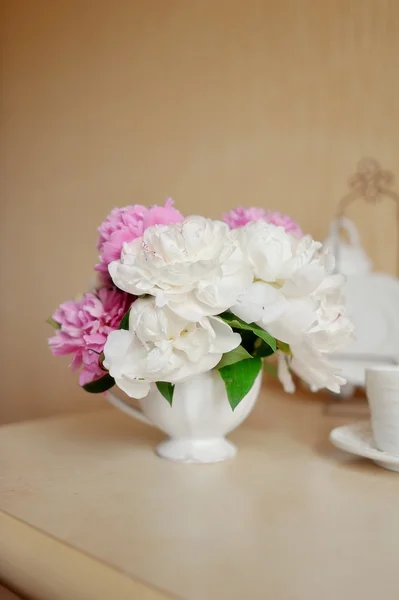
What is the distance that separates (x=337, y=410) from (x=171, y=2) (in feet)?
3.26

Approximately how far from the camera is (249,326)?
71 cm

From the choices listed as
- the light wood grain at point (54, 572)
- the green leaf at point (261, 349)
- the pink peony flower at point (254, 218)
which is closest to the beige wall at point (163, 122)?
the pink peony flower at point (254, 218)

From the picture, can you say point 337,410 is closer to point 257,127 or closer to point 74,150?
point 257,127

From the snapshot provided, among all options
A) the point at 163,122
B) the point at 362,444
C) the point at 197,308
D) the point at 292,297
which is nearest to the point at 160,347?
the point at 197,308

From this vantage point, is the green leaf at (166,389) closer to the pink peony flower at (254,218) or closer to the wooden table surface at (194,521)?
the wooden table surface at (194,521)

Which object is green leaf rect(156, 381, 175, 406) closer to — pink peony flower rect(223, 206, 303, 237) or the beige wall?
pink peony flower rect(223, 206, 303, 237)

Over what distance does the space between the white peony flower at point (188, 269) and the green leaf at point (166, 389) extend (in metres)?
0.10

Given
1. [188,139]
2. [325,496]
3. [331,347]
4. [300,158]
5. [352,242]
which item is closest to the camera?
[325,496]

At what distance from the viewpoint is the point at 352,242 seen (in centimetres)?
127

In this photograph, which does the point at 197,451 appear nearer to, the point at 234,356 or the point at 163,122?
the point at 234,356

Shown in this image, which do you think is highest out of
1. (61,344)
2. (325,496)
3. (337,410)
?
(61,344)

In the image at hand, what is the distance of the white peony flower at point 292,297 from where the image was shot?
0.69m

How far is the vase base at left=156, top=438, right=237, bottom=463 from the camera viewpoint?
75 centimetres

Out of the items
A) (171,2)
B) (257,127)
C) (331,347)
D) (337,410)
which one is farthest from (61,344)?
(171,2)
